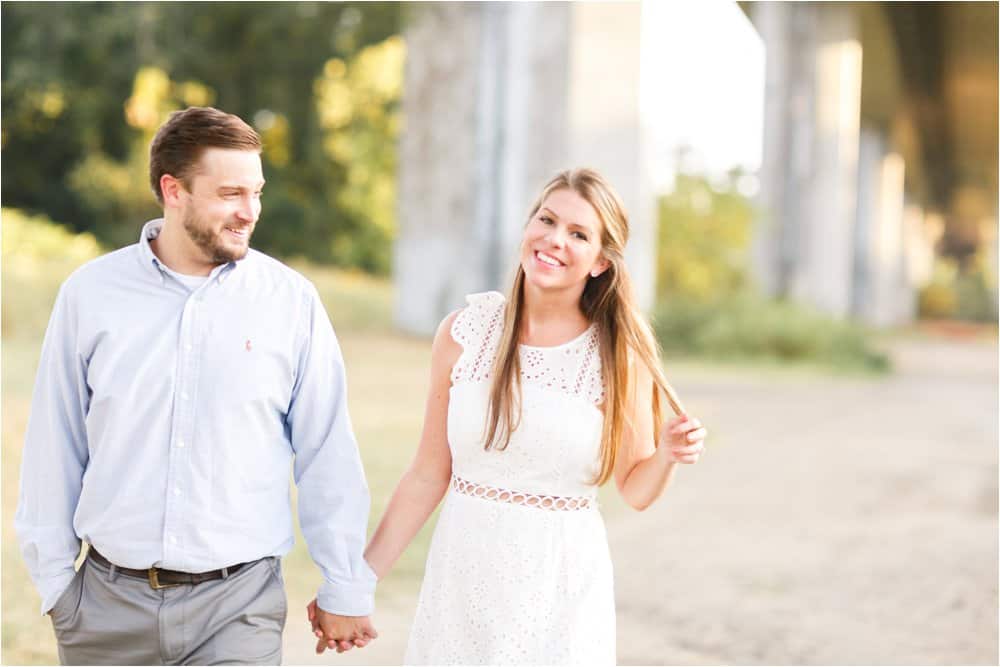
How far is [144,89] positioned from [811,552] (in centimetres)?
1645

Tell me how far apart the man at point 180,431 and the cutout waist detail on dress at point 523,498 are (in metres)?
0.30

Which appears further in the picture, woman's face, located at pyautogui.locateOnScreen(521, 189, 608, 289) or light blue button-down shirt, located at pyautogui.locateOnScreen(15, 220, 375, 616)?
woman's face, located at pyautogui.locateOnScreen(521, 189, 608, 289)

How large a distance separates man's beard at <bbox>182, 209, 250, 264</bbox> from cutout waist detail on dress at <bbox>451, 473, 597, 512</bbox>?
0.72 m

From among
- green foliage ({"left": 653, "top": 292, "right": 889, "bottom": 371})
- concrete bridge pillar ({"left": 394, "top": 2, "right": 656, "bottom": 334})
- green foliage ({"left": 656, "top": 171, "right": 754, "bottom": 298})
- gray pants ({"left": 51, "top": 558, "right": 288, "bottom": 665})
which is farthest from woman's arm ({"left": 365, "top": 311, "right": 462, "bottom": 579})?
green foliage ({"left": 656, "top": 171, "right": 754, "bottom": 298})

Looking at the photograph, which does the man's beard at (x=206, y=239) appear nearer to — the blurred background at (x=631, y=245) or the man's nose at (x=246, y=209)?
the man's nose at (x=246, y=209)

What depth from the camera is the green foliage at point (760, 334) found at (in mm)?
18484

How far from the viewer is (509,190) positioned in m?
13.8

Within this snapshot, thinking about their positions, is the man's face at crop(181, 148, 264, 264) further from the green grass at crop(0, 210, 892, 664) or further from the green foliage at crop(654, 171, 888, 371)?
the green foliage at crop(654, 171, 888, 371)

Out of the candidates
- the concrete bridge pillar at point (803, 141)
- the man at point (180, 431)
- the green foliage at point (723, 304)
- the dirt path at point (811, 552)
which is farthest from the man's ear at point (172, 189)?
the concrete bridge pillar at point (803, 141)

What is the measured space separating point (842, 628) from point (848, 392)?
35.7 feet

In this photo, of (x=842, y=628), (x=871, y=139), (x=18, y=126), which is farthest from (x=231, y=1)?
(x=871, y=139)

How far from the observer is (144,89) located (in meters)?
20.2

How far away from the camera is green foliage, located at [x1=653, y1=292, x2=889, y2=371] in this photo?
18484mm

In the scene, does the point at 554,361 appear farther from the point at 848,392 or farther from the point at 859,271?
the point at 859,271
